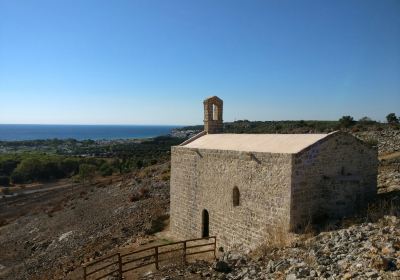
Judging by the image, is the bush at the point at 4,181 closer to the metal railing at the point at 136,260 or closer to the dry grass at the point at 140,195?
the dry grass at the point at 140,195

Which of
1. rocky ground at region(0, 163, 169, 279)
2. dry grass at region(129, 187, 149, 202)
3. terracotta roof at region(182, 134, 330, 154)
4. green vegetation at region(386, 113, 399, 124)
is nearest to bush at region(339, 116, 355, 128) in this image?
green vegetation at region(386, 113, 399, 124)

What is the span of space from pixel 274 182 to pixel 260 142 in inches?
102

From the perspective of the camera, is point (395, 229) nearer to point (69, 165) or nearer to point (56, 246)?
point (56, 246)

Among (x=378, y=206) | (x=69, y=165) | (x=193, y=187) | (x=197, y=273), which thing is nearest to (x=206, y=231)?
(x=193, y=187)

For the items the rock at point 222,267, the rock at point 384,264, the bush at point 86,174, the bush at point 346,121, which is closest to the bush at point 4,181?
the bush at point 86,174

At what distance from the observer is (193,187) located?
18.2 metres

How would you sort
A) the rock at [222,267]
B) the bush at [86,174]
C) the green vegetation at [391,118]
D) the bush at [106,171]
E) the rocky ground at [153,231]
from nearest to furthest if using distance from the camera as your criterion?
the rocky ground at [153,231]
the rock at [222,267]
the green vegetation at [391,118]
the bush at [86,174]
the bush at [106,171]

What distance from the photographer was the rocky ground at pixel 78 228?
21000mm

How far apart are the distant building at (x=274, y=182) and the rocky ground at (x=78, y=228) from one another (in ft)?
20.5

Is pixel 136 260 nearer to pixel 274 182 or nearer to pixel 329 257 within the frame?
pixel 274 182

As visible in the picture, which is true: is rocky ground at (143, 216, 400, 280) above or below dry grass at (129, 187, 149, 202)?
above

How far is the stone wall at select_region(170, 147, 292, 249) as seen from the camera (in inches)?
525

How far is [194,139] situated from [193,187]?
3300 mm

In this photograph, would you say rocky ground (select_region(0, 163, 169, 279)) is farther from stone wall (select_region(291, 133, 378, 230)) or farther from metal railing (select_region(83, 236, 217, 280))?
stone wall (select_region(291, 133, 378, 230))
